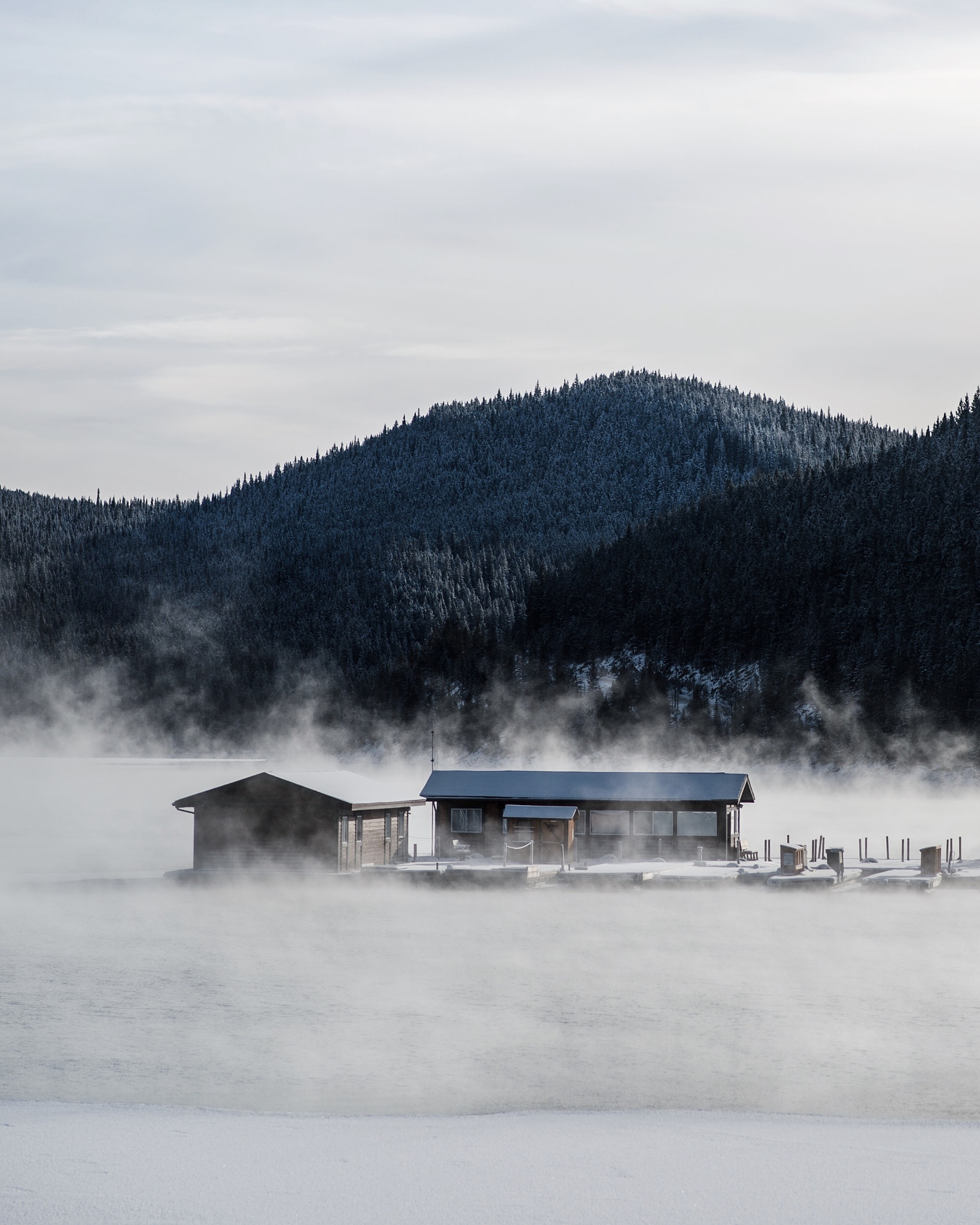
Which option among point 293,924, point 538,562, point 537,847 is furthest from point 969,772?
point 538,562

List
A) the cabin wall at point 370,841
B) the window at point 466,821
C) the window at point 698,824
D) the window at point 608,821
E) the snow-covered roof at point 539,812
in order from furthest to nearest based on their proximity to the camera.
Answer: the window at point 466,821
the window at point 608,821
the window at point 698,824
the snow-covered roof at point 539,812
the cabin wall at point 370,841

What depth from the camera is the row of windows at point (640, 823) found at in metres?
48.9

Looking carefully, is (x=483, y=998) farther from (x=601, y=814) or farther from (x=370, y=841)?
(x=601, y=814)

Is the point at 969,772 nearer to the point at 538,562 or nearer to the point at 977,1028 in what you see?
the point at 977,1028

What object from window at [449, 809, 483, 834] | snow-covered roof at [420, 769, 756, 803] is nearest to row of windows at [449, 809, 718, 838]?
window at [449, 809, 483, 834]

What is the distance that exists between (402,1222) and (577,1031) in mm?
9696

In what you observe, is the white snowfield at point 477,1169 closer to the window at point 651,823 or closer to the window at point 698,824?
the window at point 698,824

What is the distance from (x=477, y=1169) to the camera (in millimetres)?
14766

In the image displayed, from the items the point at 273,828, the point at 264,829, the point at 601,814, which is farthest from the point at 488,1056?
the point at 601,814

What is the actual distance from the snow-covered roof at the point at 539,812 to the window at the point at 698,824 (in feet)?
12.3

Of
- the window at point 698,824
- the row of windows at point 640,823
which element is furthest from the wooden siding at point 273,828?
the window at point 698,824

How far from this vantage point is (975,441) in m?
124

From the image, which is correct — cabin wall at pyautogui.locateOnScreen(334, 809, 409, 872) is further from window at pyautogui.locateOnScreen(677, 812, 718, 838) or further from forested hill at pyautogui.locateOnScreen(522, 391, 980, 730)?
forested hill at pyautogui.locateOnScreen(522, 391, 980, 730)

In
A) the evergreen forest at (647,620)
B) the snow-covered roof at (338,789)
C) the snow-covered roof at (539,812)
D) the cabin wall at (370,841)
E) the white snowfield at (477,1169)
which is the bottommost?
the white snowfield at (477,1169)
